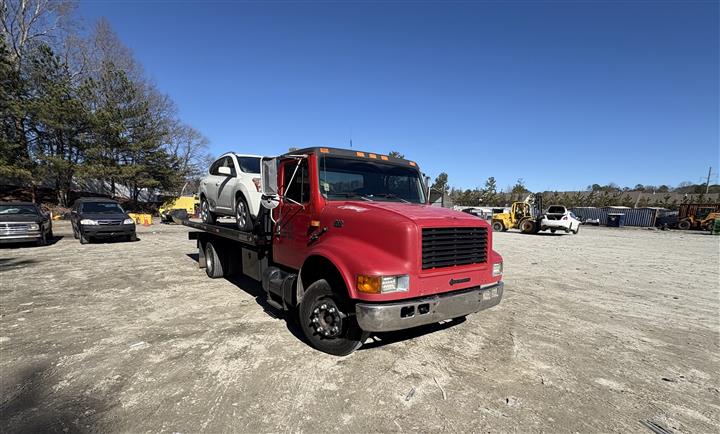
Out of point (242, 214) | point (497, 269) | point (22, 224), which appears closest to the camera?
point (497, 269)

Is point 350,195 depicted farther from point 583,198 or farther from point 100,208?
point 583,198

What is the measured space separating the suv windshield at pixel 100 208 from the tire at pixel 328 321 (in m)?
13.4

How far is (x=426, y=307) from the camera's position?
334cm

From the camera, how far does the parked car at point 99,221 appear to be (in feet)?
40.7

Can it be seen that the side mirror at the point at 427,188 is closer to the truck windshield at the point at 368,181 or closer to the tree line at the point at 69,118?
the truck windshield at the point at 368,181

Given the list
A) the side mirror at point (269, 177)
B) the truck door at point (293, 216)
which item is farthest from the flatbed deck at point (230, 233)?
the side mirror at point (269, 177)

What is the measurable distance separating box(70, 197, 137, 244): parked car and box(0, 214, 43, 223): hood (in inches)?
46.7

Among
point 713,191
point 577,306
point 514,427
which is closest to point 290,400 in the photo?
point 514,427

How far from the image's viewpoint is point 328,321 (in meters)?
3.73

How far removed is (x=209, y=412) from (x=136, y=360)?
1.43m

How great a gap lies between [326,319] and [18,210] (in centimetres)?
1399

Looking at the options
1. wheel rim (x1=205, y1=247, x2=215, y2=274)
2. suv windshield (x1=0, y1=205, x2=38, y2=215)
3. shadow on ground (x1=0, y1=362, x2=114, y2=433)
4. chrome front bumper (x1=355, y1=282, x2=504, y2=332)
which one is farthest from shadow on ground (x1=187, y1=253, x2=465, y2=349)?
suv windshield (x1=0, y1=205, x2=38, y2=215)

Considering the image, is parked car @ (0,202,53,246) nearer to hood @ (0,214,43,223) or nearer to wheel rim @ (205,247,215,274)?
hood @ (0,214,43,223)

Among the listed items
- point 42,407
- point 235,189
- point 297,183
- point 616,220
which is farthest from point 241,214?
point 616,220
